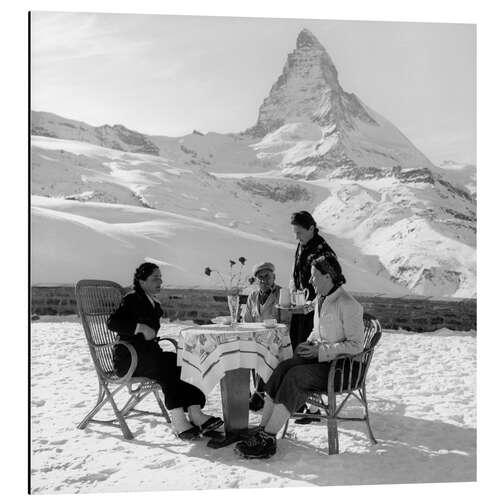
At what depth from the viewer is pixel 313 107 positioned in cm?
4725

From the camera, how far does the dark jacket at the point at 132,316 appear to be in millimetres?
3760

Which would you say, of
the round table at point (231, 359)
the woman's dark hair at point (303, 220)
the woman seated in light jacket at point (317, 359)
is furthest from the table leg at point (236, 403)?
the woman's dark hair at point (303, 220)

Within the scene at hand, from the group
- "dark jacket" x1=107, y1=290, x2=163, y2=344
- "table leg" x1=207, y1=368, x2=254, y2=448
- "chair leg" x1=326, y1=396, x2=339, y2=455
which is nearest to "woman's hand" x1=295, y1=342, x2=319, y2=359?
"chair leg" x1=326, y1=396, x2=339, y2=455

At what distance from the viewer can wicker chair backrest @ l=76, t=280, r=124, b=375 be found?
3900mm

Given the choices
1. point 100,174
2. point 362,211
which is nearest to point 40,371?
point 362,211

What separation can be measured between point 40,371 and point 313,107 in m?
43.2

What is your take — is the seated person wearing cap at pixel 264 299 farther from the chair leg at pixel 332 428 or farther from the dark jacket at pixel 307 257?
the chair leg at pixel 332 428

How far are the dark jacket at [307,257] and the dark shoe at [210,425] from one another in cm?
86

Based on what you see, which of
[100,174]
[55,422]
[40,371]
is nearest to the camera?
[55,422]

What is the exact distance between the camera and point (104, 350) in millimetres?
4039

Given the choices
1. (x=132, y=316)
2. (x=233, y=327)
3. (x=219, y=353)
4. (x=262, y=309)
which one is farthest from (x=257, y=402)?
(x=132, y=316)

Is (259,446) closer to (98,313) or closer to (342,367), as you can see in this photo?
(342,367)

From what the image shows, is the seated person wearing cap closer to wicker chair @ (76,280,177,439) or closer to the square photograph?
the square photograph
